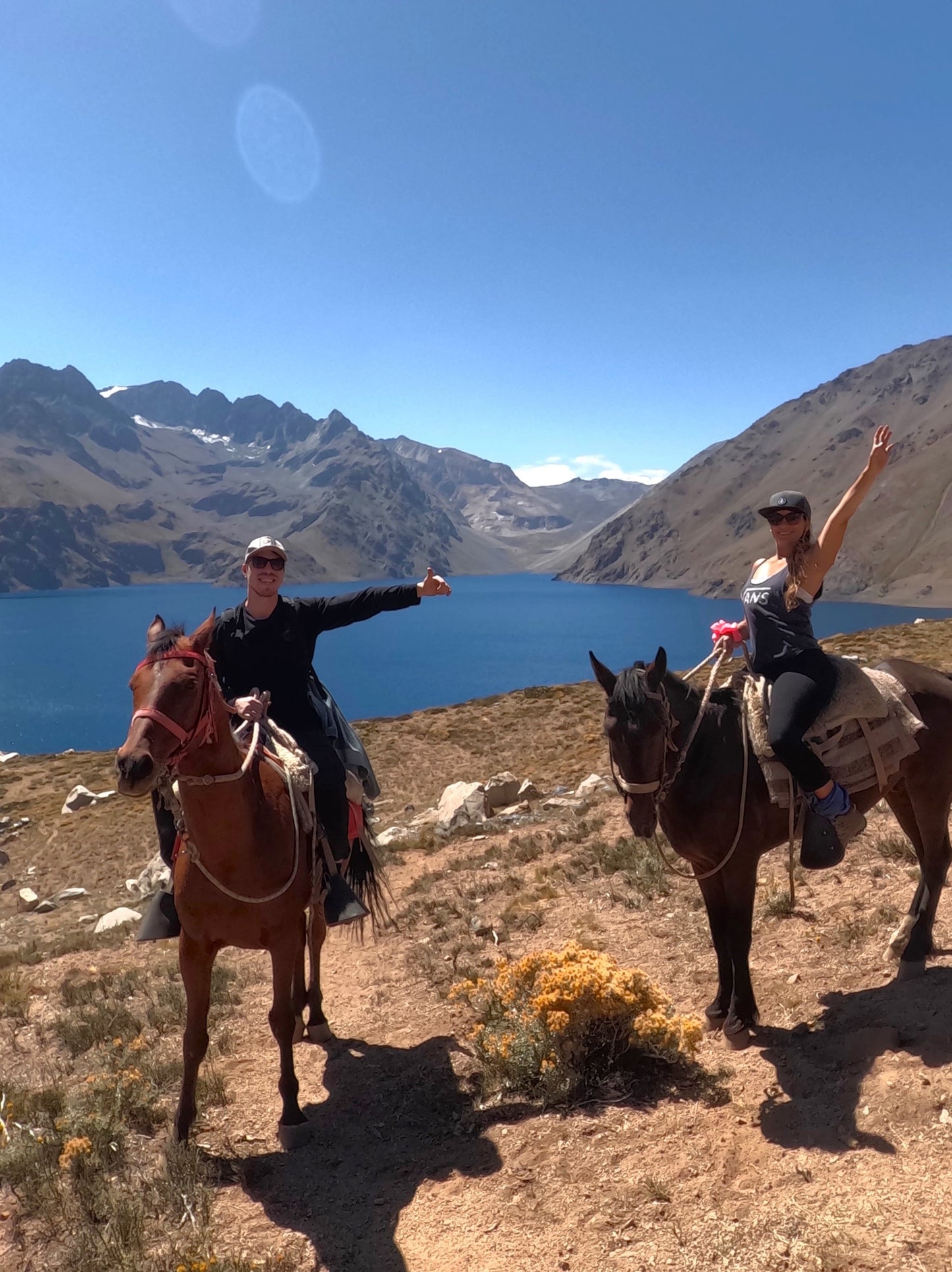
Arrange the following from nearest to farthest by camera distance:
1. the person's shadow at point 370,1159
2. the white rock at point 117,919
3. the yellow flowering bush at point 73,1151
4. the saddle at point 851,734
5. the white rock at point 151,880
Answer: the person's shadow at point 370,1159
the yellow flowering bush at point 73,1151
the saddle at point 851,734
the white rock at point 117,919
the white rock at point 151,880

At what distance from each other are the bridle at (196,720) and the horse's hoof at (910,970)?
557cm

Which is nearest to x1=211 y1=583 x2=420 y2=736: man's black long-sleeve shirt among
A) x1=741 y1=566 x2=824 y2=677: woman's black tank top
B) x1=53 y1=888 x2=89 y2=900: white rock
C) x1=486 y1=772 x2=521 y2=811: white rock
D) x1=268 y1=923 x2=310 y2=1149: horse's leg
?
x1=268 y1=923 x2=310 y2=1149: horse's leg

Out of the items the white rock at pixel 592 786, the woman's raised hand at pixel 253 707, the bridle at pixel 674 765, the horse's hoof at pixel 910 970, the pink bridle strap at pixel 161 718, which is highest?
the pink bridle strap at pixel 161 718

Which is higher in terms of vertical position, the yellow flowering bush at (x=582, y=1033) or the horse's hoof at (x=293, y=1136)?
the yellow flowering bush at (x=582, y=1033)

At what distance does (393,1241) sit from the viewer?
13.6 feet

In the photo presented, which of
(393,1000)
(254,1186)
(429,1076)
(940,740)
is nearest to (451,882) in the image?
(393,1000)

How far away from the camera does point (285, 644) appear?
236 inches

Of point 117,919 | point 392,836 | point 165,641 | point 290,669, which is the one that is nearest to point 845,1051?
point 290,669

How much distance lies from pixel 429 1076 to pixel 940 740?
4.98m

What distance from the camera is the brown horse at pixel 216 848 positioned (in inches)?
168

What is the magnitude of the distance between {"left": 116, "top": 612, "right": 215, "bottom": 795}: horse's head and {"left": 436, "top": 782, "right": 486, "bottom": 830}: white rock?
424 inches

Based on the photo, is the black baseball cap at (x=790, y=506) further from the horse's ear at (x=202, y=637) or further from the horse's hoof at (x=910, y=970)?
the horse's ear at (x=202, y=637)

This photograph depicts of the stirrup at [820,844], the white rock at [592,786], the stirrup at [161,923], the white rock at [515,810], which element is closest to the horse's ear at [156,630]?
the stirrup at [161,923]

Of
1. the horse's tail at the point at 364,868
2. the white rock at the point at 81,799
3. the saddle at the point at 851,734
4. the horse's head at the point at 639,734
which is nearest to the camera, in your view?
the horse's head at the point at 639,734
